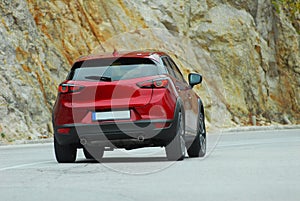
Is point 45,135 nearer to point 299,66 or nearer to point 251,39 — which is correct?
point 251,39

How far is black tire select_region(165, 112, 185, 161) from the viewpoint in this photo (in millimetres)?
11164

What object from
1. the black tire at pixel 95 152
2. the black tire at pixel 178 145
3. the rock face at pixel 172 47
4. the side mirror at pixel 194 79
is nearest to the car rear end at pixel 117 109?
the black tire at pixel 178 145

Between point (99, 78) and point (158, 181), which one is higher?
point (99, 78)

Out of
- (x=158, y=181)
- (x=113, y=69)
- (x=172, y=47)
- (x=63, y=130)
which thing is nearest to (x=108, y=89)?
(x=113, y=69)

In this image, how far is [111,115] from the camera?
11.0 metres

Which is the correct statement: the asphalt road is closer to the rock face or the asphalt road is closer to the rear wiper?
the rear wiper

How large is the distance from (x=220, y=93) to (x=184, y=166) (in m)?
27.3

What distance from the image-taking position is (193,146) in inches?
505

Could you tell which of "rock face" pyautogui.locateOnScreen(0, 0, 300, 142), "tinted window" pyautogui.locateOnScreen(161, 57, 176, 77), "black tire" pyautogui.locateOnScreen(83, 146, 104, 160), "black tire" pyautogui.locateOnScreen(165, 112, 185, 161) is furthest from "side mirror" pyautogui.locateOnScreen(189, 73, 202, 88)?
"rock face" pyautogui.locateOnScreen(0, 0, 300, 142)

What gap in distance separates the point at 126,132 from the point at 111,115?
33cm

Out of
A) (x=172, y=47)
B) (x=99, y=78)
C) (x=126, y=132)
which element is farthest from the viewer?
(x=172, y=47)

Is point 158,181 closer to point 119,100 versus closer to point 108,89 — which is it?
point 119,100

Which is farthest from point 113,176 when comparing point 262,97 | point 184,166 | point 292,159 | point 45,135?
point 262,97

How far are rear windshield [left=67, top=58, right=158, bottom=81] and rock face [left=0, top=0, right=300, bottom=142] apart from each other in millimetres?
11569
